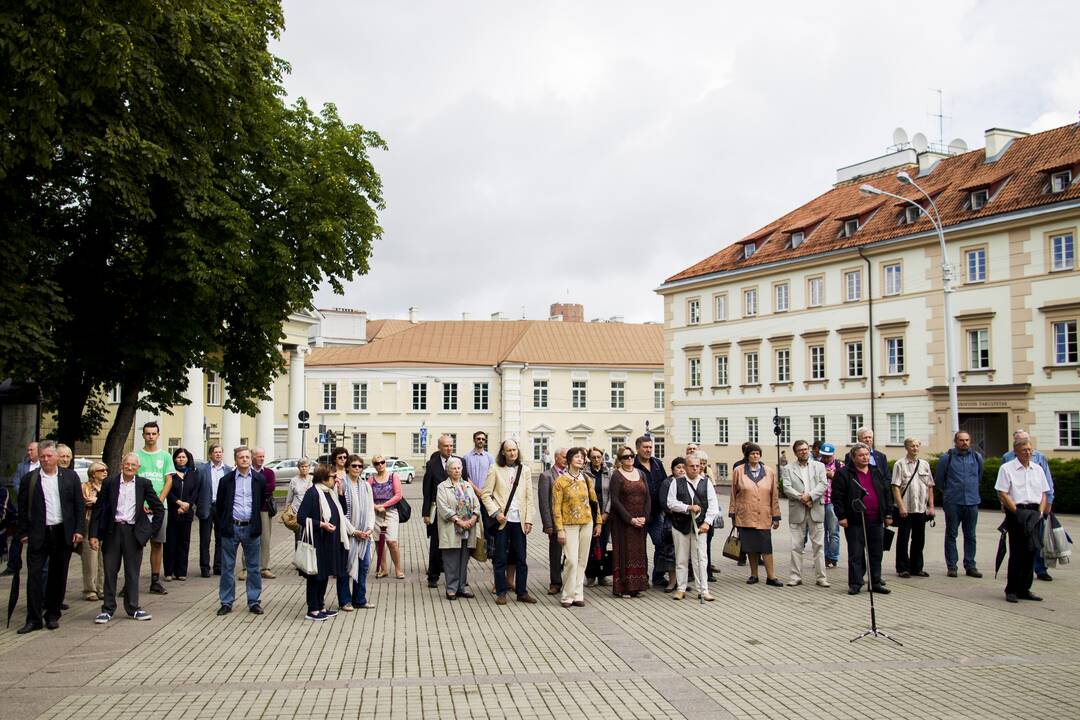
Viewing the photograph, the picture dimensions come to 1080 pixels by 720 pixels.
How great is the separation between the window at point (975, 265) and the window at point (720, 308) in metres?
13.5

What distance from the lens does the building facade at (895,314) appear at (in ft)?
121

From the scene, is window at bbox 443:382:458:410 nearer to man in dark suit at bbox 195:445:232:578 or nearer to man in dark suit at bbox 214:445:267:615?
man in dark suit at bbox 195:445:232:578

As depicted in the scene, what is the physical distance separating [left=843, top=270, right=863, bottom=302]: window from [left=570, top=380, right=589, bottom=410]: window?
29790mm

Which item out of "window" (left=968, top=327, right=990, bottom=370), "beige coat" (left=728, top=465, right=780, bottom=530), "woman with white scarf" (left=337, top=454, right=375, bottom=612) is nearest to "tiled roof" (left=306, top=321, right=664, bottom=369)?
"window" (left=968, top=327, right=990, bottom=370)

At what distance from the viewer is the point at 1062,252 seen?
36531 millimetres

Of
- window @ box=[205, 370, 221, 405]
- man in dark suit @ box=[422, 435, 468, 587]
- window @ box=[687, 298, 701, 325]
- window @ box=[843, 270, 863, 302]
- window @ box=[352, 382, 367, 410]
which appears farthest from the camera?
window @ box=[352, 382, 367, 410]

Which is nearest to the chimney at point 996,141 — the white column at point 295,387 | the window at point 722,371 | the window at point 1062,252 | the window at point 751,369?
the window at point 1062,252

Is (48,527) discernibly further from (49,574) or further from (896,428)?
(896,428)

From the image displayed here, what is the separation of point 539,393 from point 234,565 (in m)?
60.3

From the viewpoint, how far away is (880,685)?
8125 millimetres

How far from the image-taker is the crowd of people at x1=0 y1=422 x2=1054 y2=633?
11.3 m

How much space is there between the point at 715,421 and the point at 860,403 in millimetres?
9332

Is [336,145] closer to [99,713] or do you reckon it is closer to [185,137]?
[185,137]

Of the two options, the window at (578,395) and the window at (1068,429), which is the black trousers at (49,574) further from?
the window at (578,395)
